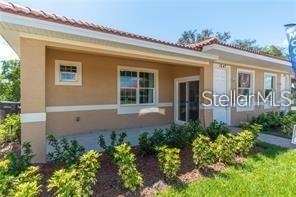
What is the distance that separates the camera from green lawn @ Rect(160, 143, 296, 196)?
388 centimetres

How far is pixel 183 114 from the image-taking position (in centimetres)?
1097

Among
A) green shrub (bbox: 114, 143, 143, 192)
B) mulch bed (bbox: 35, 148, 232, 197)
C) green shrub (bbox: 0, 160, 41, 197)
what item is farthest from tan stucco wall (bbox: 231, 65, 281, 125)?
green shrub (bbox: 0, 160, 41, 197)

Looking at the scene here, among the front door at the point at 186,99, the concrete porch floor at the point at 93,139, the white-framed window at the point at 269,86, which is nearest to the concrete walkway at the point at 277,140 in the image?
the front door at the point at 186,99

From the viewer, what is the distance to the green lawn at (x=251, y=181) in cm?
388

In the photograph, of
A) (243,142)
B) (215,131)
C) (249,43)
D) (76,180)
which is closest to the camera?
(76,180)

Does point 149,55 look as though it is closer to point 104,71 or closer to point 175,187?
point 104,71

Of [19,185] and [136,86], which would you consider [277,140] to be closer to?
[136,86]

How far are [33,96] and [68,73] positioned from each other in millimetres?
3401

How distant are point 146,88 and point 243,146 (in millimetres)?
5772

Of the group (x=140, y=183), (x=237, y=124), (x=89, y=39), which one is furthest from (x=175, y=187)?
(x=237, y=124)

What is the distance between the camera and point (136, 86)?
1009cm

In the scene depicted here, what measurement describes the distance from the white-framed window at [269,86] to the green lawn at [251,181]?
8318mm

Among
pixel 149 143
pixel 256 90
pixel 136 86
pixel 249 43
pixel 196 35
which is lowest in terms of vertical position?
pixel 149 143

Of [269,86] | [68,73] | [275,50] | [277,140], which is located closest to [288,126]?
[277,140]
